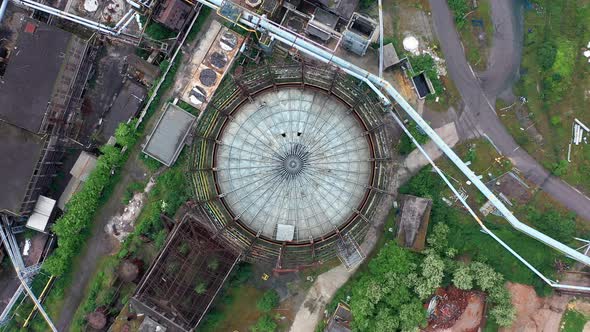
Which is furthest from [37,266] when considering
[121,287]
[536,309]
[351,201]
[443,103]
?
[536,309]

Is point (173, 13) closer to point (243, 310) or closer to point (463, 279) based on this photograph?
point (243, 310)

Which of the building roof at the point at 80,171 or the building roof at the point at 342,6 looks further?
the building roof at the point at 80,171

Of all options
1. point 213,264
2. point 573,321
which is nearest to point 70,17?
point 213,264

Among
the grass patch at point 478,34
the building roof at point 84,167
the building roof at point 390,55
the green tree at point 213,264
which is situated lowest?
the green tree at point 213,264

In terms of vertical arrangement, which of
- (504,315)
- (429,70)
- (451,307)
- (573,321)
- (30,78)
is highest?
(429,70)

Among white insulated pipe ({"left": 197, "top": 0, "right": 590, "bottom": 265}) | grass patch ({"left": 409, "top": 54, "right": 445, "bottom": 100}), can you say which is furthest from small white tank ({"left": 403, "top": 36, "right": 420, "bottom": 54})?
white insulated pipe ({"left": 197, "top": 0, "right": 590, "bottom": 265})

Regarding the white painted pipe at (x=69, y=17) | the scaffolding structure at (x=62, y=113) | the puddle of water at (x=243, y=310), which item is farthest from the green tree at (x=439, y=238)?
the scaffolding structure at (x=62, y=113)

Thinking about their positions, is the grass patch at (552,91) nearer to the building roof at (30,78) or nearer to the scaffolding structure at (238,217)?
the scaffolding structure at (238,217)
